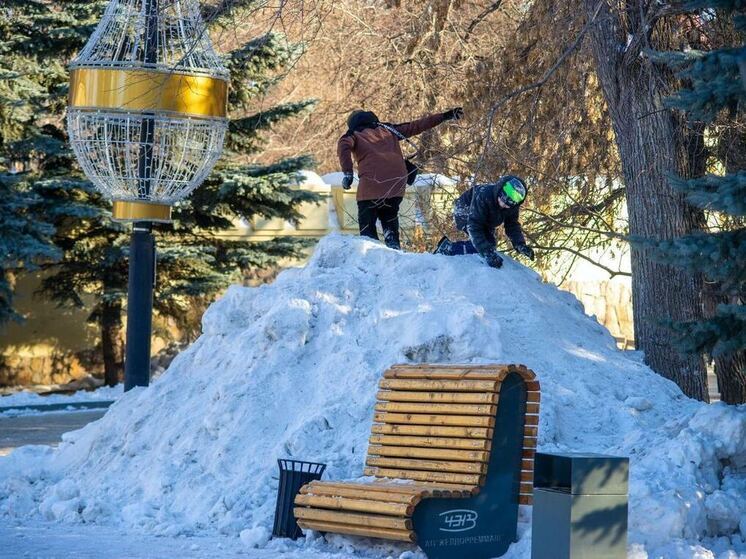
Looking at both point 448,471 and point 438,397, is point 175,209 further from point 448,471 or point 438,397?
point 448,471

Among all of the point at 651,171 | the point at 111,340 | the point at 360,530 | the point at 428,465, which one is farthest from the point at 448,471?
the point at 111,340

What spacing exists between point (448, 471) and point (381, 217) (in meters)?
4.76

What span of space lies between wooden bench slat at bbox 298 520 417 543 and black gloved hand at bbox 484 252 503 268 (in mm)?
3068

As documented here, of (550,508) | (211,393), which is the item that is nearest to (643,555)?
(550,508)

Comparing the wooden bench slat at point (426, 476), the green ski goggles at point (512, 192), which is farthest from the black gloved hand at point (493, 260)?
the wooden bench slat at point (426, 476)

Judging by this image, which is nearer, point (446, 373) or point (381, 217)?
point (446, 373)

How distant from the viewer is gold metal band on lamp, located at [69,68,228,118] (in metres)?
11.2

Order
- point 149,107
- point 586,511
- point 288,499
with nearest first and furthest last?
point 586,511
point 288,499
point 149,107

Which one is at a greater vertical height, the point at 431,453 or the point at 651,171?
the point at 651,171

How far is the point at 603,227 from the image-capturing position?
14.3m

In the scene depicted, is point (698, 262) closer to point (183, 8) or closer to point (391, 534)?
point (391, 534)

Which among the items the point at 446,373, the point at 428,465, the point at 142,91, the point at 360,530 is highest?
the point at 142,91

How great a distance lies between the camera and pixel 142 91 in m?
11.3

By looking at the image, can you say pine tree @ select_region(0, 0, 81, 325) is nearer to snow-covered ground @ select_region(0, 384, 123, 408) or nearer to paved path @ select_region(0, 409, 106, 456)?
snow-covered ground @ select_region(0, 384, 123, 408)
